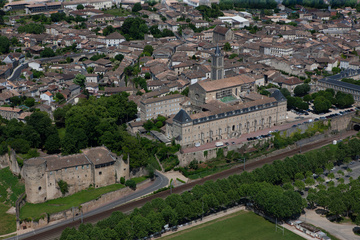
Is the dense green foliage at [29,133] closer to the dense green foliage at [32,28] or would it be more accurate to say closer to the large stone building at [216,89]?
the large stone building at [216,89]

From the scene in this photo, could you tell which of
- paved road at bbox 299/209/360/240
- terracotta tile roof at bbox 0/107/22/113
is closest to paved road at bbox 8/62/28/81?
terracotta tile roof at bbox 0/107/22/113

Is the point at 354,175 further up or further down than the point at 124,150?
further down

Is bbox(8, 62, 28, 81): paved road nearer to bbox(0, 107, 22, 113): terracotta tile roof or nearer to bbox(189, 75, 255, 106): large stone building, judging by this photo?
bbox(0, 107, 22, 113): terracotta tile roof

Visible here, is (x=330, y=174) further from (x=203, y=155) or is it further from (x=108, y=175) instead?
(x=108, y=175)

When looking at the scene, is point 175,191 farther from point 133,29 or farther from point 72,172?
point 133,29

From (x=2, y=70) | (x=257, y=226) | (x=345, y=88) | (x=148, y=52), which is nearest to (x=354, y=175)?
(x=257, y=226)

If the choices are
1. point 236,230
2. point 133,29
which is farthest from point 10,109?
point 133,29

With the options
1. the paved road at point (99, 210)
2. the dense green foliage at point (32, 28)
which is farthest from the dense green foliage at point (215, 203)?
the dense green foliage at point (32, 28)
